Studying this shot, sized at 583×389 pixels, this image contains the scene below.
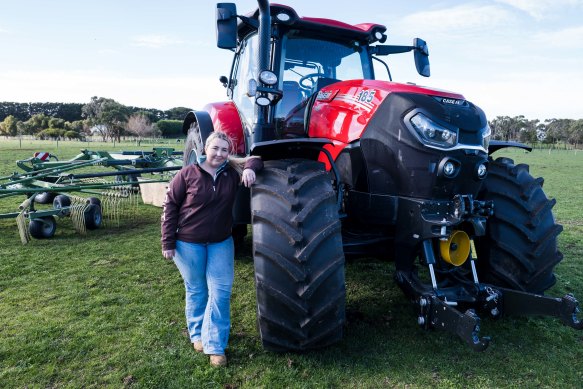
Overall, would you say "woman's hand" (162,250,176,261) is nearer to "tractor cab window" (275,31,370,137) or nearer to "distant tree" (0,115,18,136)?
"tractor cab window" (275,31,370,137)

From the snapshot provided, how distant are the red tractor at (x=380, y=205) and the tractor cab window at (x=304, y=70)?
2 cm

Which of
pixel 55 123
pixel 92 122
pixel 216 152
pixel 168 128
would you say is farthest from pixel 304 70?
pixel 92 122

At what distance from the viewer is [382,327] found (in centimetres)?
334

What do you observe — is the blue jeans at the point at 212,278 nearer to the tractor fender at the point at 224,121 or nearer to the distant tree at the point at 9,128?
the tractor fender at the point at 224,121

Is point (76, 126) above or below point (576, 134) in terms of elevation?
above

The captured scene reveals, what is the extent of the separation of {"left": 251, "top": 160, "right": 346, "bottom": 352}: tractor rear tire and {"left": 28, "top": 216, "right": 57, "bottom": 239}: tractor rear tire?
15.3ft

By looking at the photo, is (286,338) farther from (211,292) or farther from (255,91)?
(255,91)

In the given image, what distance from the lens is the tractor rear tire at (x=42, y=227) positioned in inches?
232

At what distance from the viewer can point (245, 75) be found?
4387mm


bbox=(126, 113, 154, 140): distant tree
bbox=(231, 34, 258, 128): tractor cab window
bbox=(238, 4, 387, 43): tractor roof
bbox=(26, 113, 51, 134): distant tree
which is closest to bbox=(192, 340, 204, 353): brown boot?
bbox=(231, 34, 258, 128): tractor cab window

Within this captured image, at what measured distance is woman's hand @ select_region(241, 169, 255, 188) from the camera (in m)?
2.76

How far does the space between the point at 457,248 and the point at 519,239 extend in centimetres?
54

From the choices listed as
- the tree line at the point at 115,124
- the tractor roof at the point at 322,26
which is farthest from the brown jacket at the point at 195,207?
the tree line at the point at 115,124

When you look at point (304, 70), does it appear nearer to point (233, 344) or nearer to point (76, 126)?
point (233, 344)
